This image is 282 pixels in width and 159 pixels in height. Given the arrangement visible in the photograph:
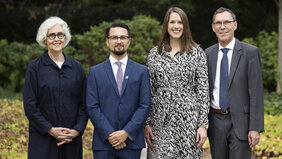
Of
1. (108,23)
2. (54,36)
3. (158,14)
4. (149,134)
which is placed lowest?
(149,134)

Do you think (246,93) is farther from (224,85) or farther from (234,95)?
(224,85)

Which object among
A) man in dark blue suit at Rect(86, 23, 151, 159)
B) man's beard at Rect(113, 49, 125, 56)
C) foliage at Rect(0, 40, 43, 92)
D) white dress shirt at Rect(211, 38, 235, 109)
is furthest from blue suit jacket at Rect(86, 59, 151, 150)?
foliage at Rect(0, 40, 43, 92)

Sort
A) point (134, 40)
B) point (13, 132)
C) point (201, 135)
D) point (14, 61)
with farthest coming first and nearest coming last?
point (14, 61)
point (134, 40)
point (13, 132)
point (201, 135)

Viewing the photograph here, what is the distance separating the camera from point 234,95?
12.9ft

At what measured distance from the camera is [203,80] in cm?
388

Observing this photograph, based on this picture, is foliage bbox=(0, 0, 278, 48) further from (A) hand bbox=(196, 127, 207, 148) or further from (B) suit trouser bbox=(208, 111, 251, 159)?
(A) hand bbox=(196, 127, 207, 148)

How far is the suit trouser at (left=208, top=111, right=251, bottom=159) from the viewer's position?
3.93 metres

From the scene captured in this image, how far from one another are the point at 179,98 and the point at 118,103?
2.17ft

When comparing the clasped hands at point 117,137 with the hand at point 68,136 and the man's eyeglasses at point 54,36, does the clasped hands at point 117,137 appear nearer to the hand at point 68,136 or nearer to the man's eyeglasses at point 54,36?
the hand at point 68,136

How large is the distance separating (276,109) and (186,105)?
18.4 feet

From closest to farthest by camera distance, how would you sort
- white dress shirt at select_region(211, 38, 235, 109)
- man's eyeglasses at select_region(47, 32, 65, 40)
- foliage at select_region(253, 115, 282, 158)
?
man's eyeglasses at select_region(47, 32, 65, 40) → white dress shirt at select_region(211, 38, 235, 109) → foliage at select_region(253, 115, 282, 158)

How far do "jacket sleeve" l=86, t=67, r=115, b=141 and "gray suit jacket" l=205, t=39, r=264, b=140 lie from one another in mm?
1353

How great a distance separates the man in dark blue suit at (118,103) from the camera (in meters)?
3.57

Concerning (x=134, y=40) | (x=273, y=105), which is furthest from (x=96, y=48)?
(x=273, y=105)
